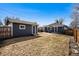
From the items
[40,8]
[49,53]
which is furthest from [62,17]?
[49,53]

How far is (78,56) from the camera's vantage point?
2.82 m

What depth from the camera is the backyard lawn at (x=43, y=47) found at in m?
3.00

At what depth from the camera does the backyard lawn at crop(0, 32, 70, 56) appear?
300cm

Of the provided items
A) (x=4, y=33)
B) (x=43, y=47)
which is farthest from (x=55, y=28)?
(x=4, y=33)

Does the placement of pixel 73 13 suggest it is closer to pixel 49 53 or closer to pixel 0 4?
pixel 49 53

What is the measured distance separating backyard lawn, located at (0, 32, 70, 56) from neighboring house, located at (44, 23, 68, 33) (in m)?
0.23

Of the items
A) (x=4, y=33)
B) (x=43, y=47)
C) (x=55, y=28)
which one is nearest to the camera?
(x=43, y=47)

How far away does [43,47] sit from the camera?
319 cm

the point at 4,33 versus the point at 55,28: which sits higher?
the point at 55,28

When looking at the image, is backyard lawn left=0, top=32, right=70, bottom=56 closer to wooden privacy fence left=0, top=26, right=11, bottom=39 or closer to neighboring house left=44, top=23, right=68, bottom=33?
neighboring house left=44, top=23, right=68, bottom=33

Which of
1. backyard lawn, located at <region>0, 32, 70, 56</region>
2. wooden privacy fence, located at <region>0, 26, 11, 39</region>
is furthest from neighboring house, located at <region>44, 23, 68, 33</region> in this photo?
wooden privacy fence, located at <region>0, 26, 11, 39</region>

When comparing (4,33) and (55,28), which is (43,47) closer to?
(55,28)

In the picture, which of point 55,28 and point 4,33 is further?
point 4,33

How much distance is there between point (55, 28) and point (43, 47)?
0.86m
